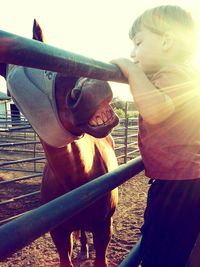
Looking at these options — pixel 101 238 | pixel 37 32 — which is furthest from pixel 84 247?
pixel 37 32

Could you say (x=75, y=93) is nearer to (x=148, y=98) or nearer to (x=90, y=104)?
(x=90, y=104)

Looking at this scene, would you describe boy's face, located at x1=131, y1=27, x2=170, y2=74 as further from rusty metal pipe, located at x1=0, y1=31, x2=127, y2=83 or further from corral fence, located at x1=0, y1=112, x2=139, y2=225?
corral fence, located at x1=0, y1=112, x2=139, y2=225

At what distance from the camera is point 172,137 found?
1158 millimetres

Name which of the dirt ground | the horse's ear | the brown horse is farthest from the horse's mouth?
the dirt ground

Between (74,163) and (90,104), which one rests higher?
(90,104)

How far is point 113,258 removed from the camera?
338cm

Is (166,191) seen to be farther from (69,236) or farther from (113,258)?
(113,258)

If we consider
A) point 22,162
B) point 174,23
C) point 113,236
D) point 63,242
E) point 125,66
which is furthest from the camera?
point 22,162

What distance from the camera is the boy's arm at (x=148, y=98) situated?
3.44 feet

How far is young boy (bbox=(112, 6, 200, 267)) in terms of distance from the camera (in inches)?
44.6

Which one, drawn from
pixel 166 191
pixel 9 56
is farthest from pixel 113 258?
pixel 9 56

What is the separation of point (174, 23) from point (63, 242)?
1.93 metres

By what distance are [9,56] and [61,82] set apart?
679mm

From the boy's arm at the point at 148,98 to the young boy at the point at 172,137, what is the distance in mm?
37
